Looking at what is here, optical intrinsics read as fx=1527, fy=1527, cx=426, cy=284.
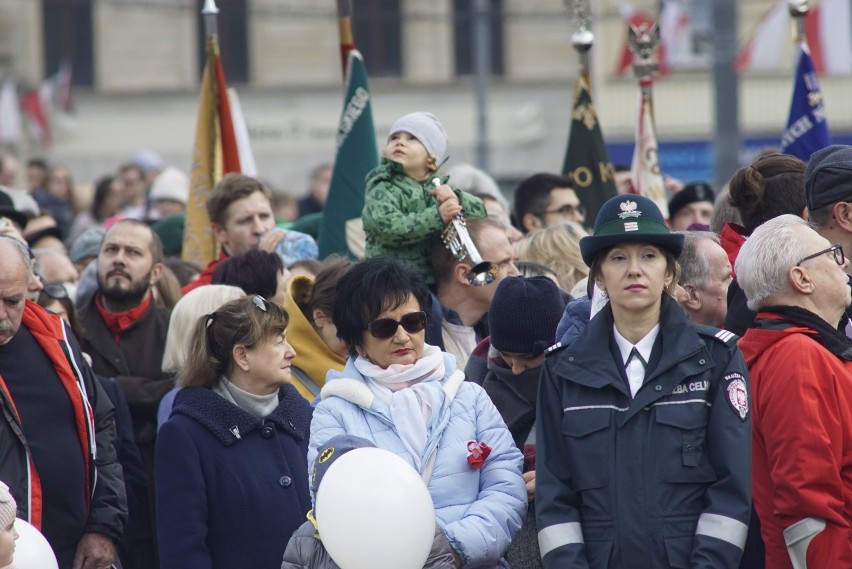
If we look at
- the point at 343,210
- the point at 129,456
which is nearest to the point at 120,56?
the point at 343,210

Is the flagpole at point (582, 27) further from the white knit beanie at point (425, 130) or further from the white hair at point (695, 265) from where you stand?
the white hair at point (695, 265)

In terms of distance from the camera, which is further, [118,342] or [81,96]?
[81,96]

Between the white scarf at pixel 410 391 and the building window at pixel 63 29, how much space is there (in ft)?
83.3

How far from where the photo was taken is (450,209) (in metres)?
6.82

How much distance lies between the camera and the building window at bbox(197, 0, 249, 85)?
28.8 m

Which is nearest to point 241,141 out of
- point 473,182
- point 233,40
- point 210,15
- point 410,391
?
point 210,15

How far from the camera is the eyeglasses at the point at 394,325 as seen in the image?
16.9 ft

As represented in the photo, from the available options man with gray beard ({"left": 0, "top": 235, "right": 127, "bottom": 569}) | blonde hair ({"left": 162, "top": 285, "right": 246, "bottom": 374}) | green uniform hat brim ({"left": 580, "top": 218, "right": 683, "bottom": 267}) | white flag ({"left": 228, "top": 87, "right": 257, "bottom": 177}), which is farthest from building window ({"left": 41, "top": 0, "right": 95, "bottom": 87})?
green uniform hat brim ({"left": 580, "top": 218, "right": 683, "bottom": 267})

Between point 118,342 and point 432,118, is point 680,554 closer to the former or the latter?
point 432,118

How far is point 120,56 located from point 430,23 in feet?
19.6

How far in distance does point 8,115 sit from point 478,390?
22.4 metres

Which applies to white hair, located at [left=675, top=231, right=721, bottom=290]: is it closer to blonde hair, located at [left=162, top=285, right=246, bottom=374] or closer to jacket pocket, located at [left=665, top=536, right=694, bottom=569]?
jacket pocket, located at [left=665, top=536, right=694, bottom=569]

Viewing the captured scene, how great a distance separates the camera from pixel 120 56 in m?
29.2

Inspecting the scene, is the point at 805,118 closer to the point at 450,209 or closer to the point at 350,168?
the point at 350,168
